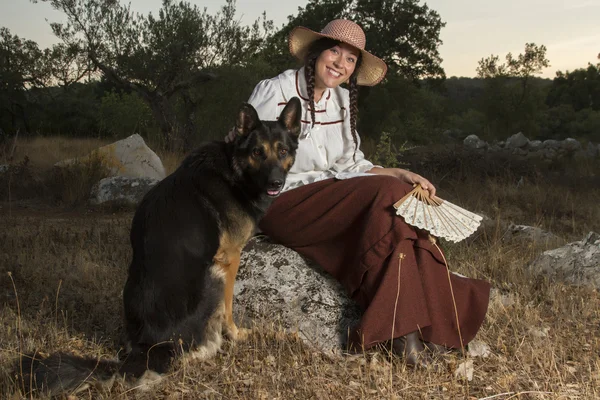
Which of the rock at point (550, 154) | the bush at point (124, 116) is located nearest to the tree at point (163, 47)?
the bush at point (124, 116)

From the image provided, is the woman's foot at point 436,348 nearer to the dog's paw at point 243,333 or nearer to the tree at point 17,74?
the dog's paw at point 243,333

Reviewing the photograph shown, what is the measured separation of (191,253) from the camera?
12.8ft

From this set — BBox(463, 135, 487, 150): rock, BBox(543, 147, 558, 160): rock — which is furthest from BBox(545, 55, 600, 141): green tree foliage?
BBox(543, 147, 558, 160): rock

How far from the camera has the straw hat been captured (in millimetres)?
4586

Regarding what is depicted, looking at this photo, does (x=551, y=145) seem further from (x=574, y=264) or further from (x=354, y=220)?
(x=354, y=220)

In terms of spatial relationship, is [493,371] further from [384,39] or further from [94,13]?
[384,39]

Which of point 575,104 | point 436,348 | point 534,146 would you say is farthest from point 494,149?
point 575,104

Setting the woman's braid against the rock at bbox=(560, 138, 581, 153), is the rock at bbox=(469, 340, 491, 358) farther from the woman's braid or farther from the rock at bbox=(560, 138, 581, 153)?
the rock at bbox=(560, 138, 581, 153)

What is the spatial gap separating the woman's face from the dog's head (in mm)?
633

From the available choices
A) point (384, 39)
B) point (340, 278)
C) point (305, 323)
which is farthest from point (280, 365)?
point (384, 39)

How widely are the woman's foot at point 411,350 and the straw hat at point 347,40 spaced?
2201 millimetres

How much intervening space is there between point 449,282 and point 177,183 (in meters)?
2.03

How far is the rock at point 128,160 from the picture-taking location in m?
12.3

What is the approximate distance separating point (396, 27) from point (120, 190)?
71.0ft
